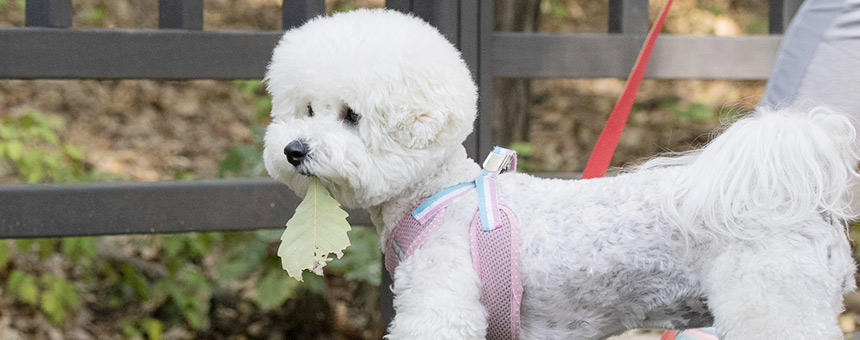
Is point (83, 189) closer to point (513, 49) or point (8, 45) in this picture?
point (8, 45)

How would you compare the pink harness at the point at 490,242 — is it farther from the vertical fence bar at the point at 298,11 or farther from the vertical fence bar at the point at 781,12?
the vertical fence bar at the point at 781,12

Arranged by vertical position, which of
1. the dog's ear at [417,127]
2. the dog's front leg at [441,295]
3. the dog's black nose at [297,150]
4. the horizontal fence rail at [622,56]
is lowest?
the dog's front leg at [441,295]

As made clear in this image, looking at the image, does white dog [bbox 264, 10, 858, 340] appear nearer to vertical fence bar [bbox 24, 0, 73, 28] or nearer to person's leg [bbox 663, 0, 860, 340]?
person's leg [bbox 663, 0, 860, 340]

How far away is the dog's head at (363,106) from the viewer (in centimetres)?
127

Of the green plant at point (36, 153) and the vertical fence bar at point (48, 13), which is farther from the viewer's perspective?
the green plant at point (36, 153)

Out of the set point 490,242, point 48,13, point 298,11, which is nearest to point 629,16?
point 298,11

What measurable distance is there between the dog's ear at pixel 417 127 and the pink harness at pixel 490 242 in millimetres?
146

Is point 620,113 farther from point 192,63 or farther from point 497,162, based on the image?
point 192,63

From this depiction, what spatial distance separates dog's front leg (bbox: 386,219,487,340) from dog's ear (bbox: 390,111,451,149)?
0.17 m

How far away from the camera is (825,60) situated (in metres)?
1.52

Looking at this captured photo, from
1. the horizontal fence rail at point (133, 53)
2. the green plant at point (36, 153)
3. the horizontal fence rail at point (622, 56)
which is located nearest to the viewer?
the horizontal fence rail at point (133, 53)

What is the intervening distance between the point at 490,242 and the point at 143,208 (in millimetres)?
1048

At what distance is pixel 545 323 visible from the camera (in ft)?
4.55

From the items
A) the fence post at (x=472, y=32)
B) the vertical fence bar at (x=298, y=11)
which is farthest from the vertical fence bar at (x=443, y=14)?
the vertical fence bar at (x=298, y=11)
